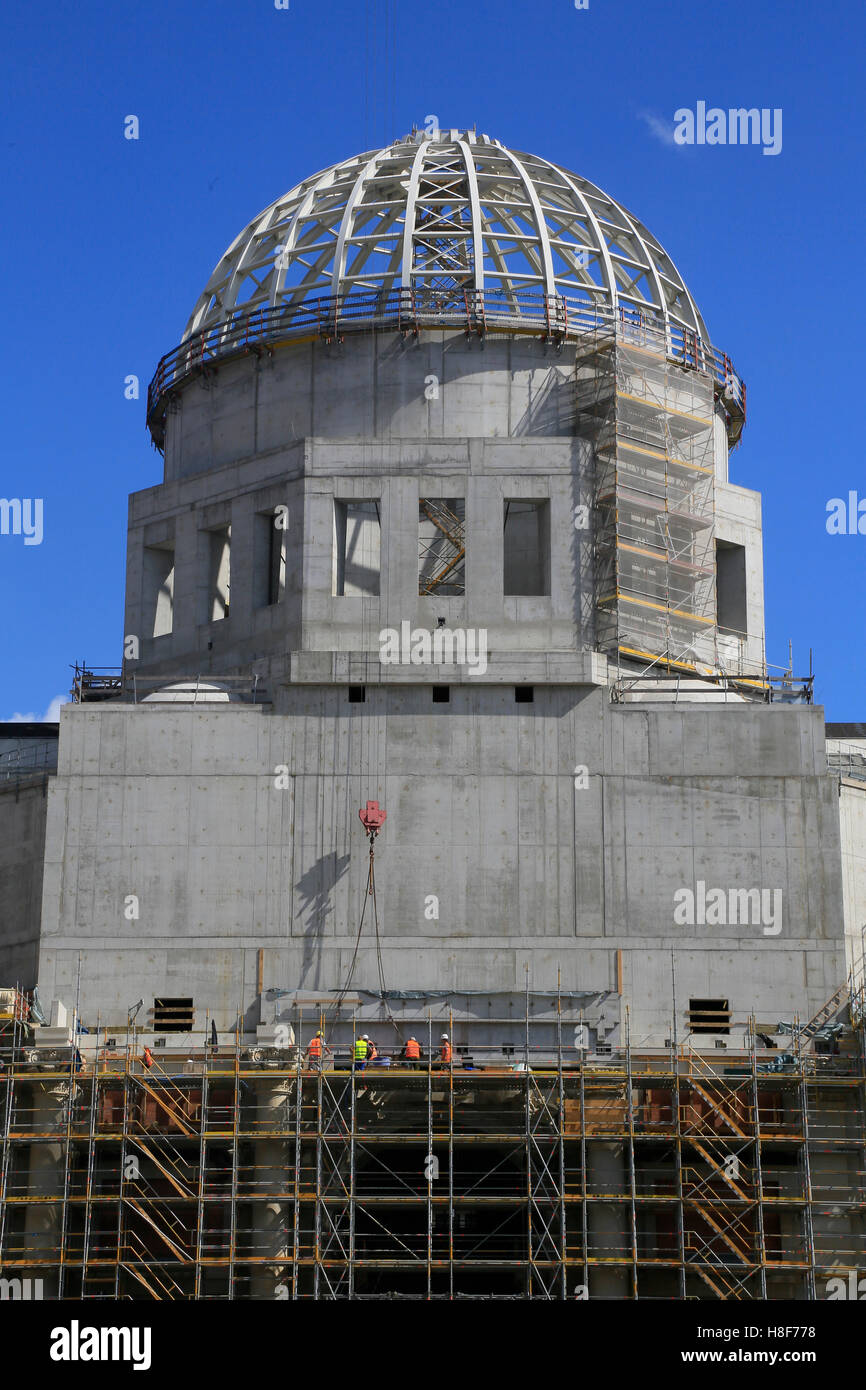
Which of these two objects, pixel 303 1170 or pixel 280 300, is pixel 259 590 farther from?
pixel 303 1170

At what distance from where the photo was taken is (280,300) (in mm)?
61500

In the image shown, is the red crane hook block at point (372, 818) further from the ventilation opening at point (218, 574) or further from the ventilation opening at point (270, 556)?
the ventilation opening at point (218, 574)

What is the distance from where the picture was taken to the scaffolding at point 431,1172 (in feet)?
152

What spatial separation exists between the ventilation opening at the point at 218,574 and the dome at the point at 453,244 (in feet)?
21.4

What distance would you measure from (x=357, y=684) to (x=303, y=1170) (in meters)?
13.7

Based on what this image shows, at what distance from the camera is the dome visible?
60188 millimetres

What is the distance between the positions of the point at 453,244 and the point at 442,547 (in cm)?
935

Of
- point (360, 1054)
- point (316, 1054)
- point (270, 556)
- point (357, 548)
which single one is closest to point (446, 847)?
point (360, 1054)

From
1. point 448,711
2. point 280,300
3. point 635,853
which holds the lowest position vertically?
point 635,853

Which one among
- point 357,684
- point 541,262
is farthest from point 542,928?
point 541,262

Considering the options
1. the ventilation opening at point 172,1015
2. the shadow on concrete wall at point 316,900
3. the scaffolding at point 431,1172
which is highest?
the shadow on concrete wall at point 316,900

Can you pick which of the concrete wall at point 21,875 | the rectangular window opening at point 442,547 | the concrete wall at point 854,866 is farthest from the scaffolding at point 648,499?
the concrete wall at point 21,875

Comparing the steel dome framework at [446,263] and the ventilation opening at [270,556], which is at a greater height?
the steel dome framework at [446,263]
